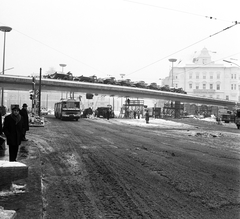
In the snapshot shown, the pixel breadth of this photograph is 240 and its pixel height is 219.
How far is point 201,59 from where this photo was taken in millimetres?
114562

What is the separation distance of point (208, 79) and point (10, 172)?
11175 cm

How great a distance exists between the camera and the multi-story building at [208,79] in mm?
104812

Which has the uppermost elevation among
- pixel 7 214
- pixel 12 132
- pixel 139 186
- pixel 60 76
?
pixel 60 76

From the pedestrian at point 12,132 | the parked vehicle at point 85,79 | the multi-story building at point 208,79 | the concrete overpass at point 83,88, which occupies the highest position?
the multi-story building at point 208,79

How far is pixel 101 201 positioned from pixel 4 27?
41.0m

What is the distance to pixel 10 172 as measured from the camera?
5375 millimetres

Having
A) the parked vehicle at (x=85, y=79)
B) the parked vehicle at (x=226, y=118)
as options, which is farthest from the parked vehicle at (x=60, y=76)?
the parked vehicle at (x=226, y=118)

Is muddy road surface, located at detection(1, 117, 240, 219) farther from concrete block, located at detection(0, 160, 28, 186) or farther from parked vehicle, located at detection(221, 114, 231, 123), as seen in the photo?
parked vehicle, located at detection(221, 114, 231, 123)

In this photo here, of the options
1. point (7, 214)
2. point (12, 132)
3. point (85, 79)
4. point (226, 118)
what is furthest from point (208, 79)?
point (7, 214)

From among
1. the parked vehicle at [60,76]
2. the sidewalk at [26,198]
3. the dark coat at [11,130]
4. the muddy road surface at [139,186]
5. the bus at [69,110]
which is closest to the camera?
the sidewalk at [26,198]

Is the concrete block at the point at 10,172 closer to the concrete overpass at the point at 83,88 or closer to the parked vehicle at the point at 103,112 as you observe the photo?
the concrete overpass at the point at 83,88

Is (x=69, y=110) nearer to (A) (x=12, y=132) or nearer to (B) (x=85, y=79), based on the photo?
(B) (x=85, y=79)

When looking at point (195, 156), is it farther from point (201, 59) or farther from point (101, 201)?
point (201, 59)

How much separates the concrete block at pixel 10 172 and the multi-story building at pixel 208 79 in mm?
102353
